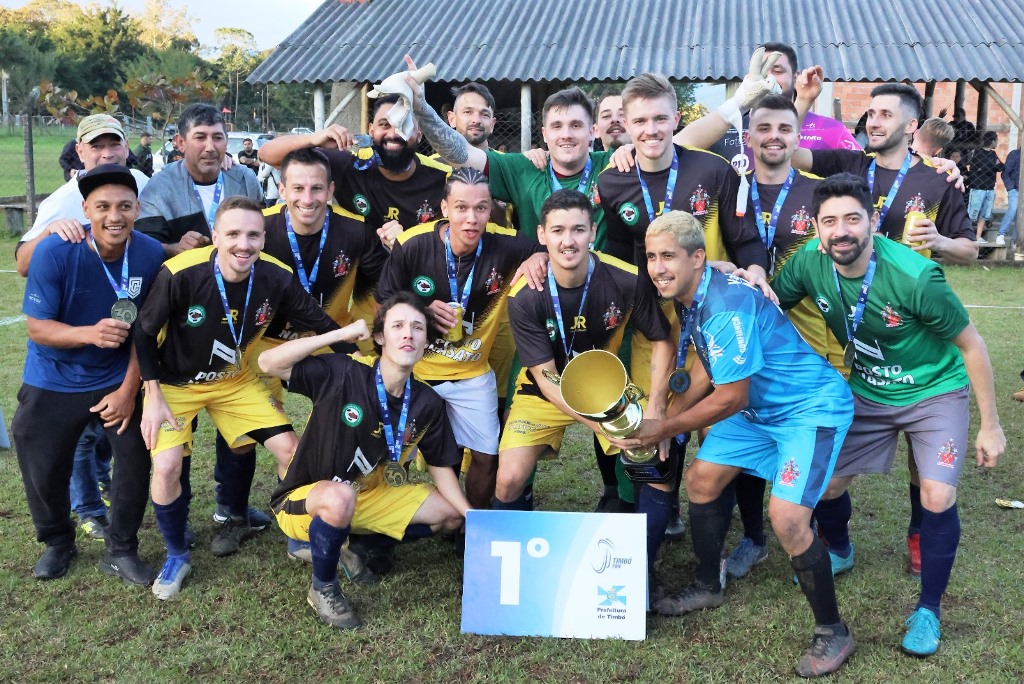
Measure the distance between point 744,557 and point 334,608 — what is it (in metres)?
2.05

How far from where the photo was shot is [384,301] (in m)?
4.47

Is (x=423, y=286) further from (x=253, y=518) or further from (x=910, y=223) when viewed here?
(x=910, y=223)

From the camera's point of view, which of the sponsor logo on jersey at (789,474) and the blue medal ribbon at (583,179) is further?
the blue medal ribbon at (583,179)

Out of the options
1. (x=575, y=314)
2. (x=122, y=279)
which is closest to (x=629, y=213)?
(x=575, y=314)

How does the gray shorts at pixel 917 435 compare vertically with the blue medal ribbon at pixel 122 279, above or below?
below

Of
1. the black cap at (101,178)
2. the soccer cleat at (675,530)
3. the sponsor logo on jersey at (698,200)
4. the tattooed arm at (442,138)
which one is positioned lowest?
the soccer cleat at (675,530)

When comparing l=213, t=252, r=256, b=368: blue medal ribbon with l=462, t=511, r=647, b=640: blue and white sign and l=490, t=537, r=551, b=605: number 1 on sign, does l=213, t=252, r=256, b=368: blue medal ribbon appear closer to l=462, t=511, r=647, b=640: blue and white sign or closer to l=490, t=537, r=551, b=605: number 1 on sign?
l=462, t=511, r=647, b=640: blue and white sign

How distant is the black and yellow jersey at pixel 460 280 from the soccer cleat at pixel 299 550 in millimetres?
1039

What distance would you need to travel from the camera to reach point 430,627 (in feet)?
13.0

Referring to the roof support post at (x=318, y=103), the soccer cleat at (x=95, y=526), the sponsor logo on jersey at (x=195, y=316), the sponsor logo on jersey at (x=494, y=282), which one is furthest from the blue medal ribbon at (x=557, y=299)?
the roof support post at (x=318, y=103)

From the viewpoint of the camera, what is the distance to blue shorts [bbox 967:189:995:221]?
595 inches

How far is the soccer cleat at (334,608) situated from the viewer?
397 centimetres

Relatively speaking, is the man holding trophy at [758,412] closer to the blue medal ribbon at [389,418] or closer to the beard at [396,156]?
the blue medal ribbon at [389,418]

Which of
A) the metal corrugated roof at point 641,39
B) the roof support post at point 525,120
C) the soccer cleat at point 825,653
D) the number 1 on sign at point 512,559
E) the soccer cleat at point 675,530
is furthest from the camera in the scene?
the roof support post at point 525,120
